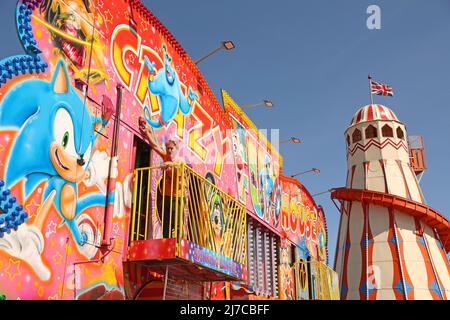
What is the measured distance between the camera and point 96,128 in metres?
7.77

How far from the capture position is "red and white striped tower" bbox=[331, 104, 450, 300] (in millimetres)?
26531

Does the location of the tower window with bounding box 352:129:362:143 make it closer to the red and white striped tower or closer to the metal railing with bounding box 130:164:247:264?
the red and white striped tower

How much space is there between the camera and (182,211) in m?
8.05

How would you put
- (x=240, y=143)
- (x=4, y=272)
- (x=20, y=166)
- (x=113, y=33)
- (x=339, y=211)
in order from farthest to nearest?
(x=339, y=211) < (x=240, y=143) < (x=113, y=33) < (x=20, y=166) < (x=4, y=272)

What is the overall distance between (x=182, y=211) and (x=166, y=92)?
3078mm

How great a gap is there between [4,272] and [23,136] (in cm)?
167

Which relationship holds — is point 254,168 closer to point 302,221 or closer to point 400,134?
point 302,221

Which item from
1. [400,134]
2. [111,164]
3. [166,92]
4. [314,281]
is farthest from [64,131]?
[400,134]

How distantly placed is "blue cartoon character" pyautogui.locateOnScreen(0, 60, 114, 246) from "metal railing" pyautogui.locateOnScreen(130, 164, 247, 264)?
1214mm

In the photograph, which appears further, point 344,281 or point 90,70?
point 344,281

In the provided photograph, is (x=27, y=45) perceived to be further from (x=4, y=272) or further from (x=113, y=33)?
(x=4, y=272)

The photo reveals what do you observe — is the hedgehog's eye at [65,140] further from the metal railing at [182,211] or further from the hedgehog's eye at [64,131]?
the metal railing at [182,211]

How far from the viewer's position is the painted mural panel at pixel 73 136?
604 centimetres
